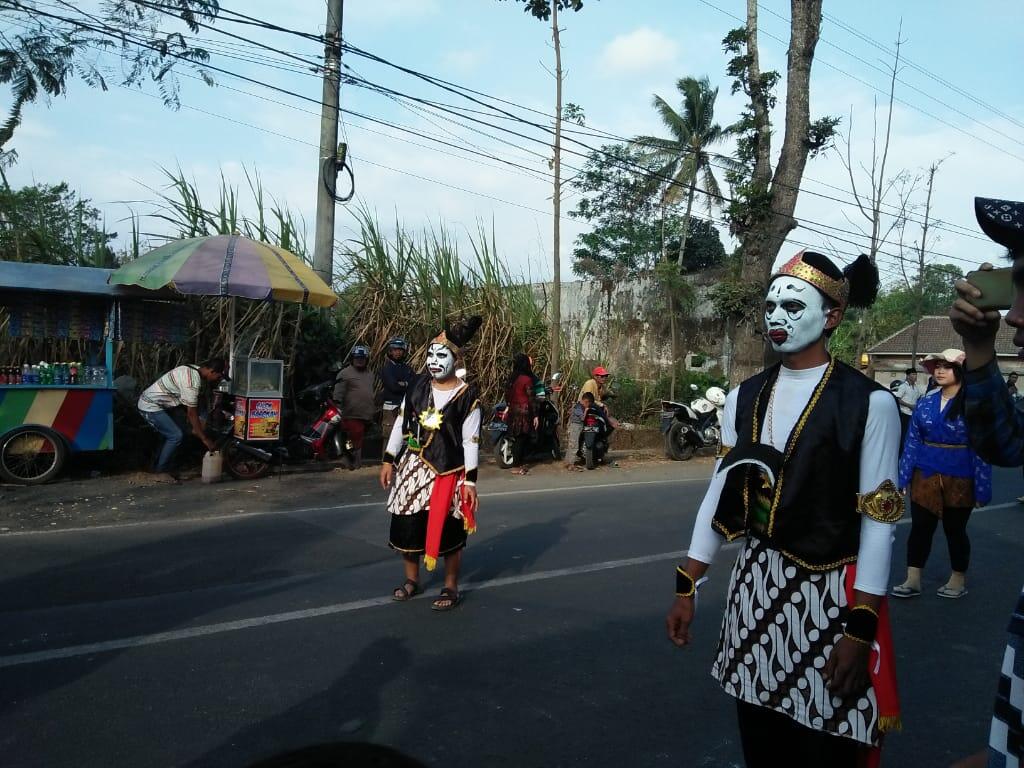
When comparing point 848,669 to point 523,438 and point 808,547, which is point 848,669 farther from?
point 523,438

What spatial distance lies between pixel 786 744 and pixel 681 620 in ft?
1.48

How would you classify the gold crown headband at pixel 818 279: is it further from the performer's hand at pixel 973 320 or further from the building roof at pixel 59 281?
the building roof at pixel 59 281

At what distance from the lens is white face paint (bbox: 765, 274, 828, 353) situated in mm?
2693

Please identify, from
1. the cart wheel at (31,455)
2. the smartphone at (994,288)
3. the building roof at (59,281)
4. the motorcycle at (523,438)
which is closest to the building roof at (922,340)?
the motorcycle at (523,438)

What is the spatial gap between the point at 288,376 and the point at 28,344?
10.6 ft

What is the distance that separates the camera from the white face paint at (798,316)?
2.69 m

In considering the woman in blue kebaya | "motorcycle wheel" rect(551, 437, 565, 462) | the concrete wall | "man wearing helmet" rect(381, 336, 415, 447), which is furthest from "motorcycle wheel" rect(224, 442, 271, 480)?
the concrete wall

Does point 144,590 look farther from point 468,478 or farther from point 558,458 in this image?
point 558,458

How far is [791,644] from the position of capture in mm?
2527

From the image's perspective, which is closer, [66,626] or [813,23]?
[66,626]

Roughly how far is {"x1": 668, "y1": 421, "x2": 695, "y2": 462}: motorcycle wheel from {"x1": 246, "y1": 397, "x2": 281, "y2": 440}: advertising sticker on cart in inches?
268

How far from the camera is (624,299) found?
23.6 meters

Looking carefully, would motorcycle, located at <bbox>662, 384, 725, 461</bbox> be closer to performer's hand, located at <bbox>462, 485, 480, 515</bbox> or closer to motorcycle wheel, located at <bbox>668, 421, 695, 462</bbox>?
motorcycle wheel, located at <bbox>668, 421, 695, 462</bbox>

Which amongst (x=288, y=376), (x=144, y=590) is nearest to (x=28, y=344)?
(x=288, y=376)
